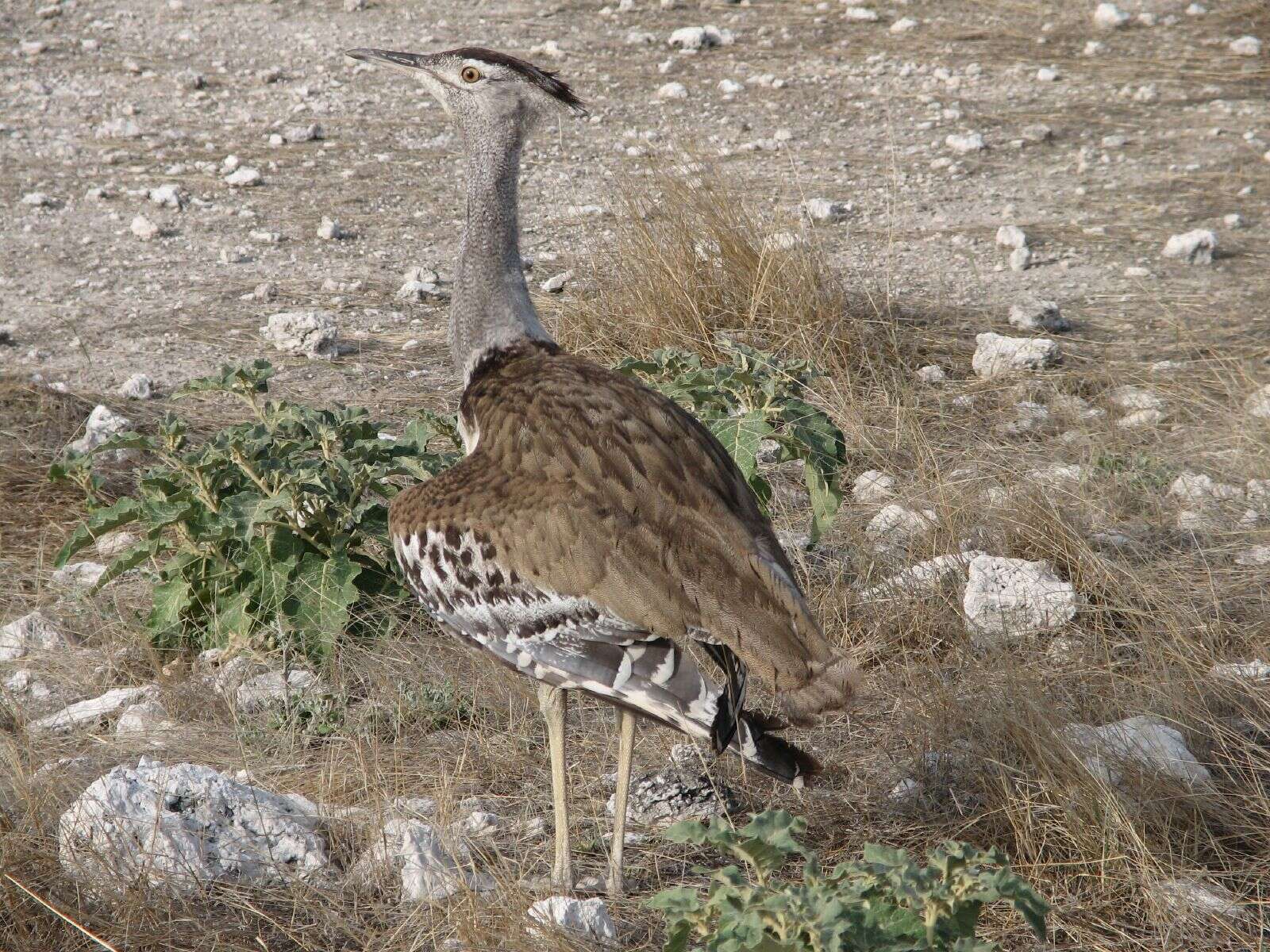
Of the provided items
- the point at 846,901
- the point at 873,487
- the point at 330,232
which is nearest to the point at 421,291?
the point at 330,232

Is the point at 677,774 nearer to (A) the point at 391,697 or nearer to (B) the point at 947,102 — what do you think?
(A) the point at 391,697

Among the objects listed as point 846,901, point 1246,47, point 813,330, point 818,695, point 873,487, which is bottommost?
point 1246,47

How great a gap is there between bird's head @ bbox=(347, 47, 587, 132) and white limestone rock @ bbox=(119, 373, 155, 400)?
195 cm

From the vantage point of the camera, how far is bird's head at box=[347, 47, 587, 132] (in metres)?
3.27

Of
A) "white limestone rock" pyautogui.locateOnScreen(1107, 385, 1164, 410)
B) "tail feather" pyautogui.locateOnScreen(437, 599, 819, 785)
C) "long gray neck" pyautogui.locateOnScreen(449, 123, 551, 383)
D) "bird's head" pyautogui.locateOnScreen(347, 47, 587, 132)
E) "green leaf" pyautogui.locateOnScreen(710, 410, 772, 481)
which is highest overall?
"bird's head" pyautogui.locateOnScreen(347, 47, 587, 132)

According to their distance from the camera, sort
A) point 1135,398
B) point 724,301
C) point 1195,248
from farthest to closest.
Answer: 1. point 1195,248
2. point 724,301
3. point 1135,398

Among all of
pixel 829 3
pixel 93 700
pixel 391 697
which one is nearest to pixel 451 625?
pixel 391 697

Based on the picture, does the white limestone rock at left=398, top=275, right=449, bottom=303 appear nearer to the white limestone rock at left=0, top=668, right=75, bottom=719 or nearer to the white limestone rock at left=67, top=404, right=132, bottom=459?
the white limestone rock at left=67, top=404, right=132, bottom=459

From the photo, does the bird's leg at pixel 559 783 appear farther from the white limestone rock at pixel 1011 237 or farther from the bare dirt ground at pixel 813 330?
the white limestone rock at pixel 1011 237

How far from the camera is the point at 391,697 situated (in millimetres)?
3195

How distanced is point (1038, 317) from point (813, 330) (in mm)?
940

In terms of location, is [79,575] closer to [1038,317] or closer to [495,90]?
[495,90]

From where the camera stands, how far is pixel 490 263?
3236mm

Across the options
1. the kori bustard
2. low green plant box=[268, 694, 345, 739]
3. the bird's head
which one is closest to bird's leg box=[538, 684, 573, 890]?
the kori bustard
